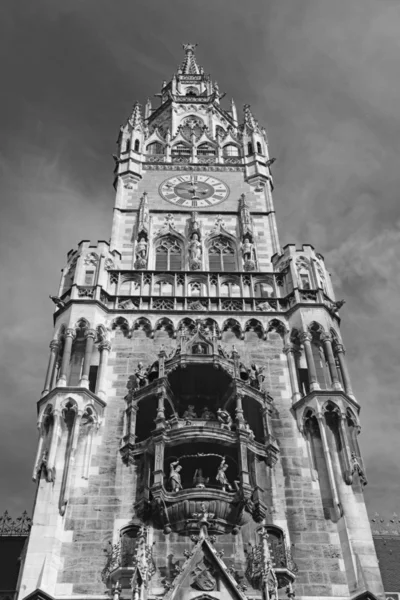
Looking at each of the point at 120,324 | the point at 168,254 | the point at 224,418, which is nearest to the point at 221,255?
the point at 168,254

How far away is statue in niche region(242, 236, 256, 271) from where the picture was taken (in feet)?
96.6

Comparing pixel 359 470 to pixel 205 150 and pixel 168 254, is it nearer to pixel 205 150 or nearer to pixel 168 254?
pixel 168 254

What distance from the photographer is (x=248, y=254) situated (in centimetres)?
3016

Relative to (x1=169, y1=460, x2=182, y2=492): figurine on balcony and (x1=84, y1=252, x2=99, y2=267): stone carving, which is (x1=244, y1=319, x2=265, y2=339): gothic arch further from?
(x1=169, y1=460, x2=182, y2=492): figurine on balcony

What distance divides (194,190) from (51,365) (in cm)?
1323

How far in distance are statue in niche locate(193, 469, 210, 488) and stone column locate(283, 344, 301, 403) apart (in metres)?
4.04

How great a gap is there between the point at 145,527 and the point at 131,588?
182cm

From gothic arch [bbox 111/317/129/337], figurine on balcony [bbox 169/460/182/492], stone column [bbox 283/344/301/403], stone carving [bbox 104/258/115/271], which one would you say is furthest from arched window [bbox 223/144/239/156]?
figurine on balcony [bbox 169/460/182/492]

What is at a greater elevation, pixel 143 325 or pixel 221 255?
pixel 221 255

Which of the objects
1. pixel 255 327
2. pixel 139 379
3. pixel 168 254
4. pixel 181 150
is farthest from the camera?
pixel 181 150

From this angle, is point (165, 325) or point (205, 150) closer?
point (165, 325)

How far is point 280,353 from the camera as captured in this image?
82.3 feet

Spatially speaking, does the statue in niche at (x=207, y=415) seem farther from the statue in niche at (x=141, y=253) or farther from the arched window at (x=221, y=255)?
the arched window at (x=221, y=255)

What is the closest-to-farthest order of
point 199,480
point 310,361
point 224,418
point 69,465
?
point 199,480
point 69,465
point 224,418
point 310,361
